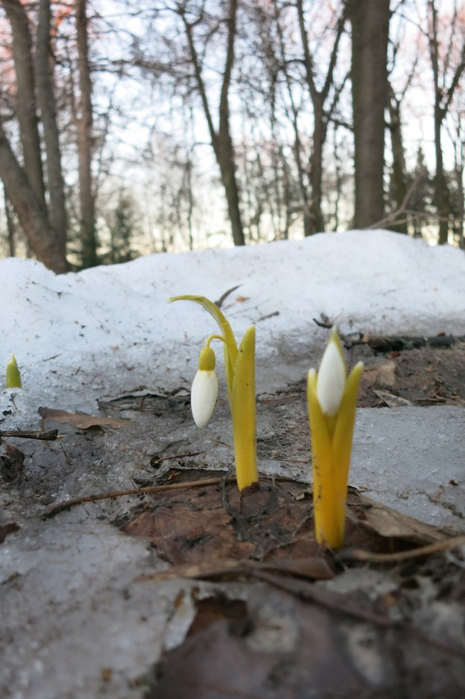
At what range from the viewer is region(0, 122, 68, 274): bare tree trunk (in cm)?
437

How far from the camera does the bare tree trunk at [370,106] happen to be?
16.6 ft

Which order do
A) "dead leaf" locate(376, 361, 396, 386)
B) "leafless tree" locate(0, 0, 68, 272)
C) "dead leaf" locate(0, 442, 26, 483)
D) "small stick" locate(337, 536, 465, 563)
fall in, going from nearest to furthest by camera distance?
"small stick" locate(337, 536, 465, 563), "dead leaf" locate(0, 442, 26, 483), "dead leaf" locate(376, 361, 396, 386), "leafless tree" locate(0, 0, 68, 272)

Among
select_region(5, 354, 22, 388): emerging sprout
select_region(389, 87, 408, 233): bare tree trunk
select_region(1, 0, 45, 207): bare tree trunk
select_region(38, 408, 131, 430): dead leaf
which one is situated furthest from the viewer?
select_region(389, 87, 408, 233): bare tree trunk

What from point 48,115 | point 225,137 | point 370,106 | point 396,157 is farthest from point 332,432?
point 396,157

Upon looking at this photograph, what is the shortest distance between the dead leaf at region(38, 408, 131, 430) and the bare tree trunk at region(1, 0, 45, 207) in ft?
16.0

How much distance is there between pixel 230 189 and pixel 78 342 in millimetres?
6613

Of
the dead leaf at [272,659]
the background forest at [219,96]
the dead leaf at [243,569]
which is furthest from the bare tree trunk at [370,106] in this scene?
the dead leaf at [272,659]

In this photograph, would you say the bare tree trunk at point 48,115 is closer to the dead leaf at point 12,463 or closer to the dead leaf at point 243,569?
the dead leaf at point 12,463

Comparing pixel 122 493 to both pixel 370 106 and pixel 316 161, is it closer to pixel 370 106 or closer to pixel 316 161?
pixel 370 106

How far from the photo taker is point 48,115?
5.98 metres

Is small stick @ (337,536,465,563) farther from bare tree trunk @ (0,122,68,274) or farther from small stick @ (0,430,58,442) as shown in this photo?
bare tree trunk @ (0,122,68,274)

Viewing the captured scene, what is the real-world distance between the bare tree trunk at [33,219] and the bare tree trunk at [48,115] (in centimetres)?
99

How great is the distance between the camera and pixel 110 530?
119 centimetres

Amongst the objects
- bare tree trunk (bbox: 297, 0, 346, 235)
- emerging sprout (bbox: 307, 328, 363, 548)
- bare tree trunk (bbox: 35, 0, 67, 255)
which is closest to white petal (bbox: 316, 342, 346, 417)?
emerging sprout (bbox: 307, 328, 363, 548)
